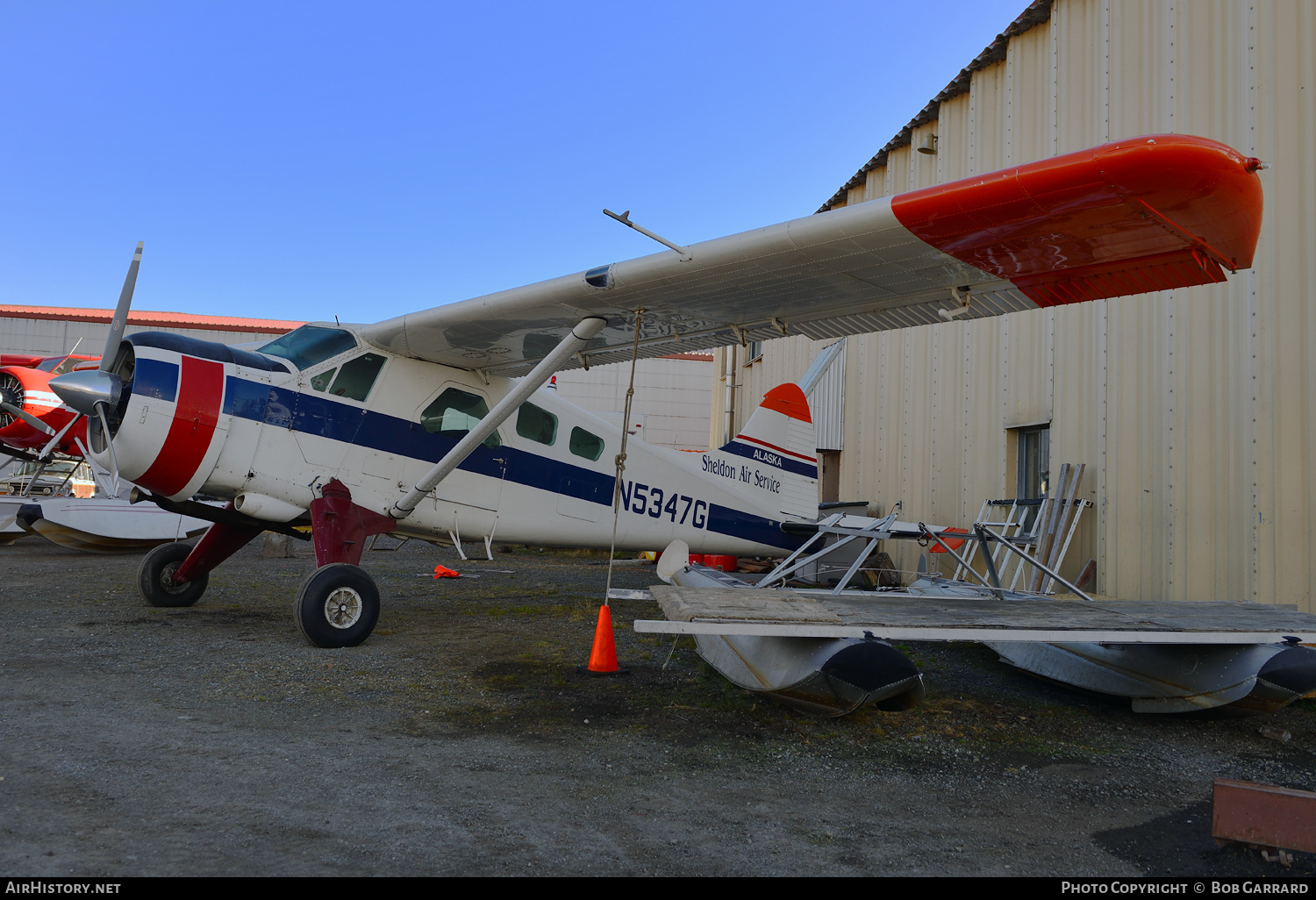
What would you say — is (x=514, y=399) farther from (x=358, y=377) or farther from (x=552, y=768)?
(x=552, y=768)

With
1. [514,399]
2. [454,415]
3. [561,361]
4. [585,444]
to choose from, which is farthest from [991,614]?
[454,415]

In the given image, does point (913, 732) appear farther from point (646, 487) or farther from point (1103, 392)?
point (1103, 392)

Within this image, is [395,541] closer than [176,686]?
No

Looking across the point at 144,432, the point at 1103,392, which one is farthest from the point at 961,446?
the point at 144,432

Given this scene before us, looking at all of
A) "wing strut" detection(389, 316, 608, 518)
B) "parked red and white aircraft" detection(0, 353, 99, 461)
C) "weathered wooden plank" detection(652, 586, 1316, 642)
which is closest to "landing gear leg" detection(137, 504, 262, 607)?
"wing strut" detection(389, 316, 608, 518)

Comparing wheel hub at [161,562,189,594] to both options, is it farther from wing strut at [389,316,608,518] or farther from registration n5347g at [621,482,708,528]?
registration n5347g at [621,482,708,528]

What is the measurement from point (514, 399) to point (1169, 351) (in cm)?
587

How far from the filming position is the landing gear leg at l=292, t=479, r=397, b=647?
5586 millimetres

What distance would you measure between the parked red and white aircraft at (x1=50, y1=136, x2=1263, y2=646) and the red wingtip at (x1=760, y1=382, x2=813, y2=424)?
133 centimetres

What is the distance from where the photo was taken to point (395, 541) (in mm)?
18016

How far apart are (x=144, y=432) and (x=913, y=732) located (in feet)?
18.0

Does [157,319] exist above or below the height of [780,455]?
above

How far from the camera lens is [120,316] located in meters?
5.88

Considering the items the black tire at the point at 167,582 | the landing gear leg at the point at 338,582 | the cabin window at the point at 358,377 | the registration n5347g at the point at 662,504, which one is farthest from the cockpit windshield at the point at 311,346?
the registration n5347g at the point at 662,504
